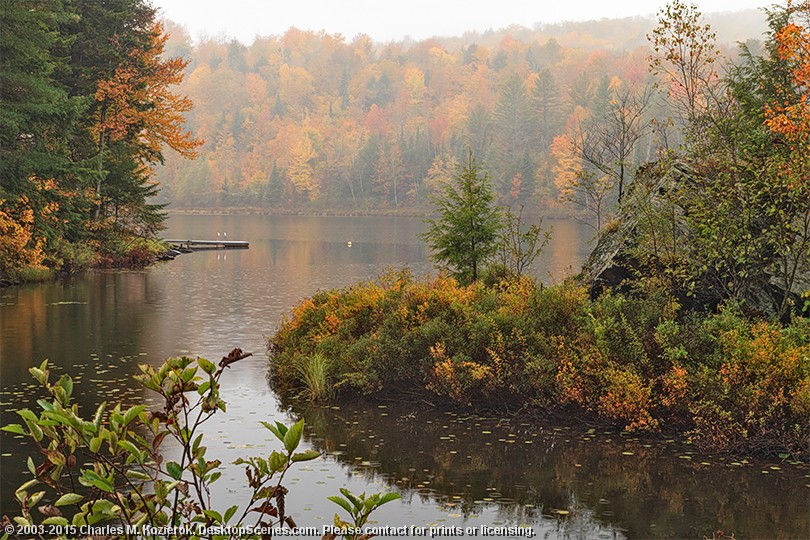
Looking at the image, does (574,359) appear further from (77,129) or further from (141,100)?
(141,100)

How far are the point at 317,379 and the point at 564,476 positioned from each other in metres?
5.55

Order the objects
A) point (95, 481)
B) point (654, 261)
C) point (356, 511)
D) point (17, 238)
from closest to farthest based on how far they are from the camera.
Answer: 1. point (95, 481)
2. point (356, 511)
3. point (654, 261)
4. point (17, 238)

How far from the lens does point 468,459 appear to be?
39.3 feet

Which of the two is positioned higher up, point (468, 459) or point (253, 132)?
point (253, 132)

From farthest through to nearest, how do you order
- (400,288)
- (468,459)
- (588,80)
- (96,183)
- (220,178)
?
(220,178) < (588,80) < (96,183) < (400,288) < (468,459)

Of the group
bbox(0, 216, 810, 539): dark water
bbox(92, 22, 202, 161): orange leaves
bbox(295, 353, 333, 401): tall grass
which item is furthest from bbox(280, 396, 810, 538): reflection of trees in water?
bbox(92, 22, 202, 161): orange leaves

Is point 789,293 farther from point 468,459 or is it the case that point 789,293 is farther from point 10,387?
point 10,387

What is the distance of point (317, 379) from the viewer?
1551cm

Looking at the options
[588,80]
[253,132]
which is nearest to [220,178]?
[253,132]

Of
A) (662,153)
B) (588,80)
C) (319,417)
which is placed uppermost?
(588,80)

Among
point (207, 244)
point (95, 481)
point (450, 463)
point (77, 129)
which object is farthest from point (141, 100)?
point (95, 481)

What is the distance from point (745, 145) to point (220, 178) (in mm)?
149903

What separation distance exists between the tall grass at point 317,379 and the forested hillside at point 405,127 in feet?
239

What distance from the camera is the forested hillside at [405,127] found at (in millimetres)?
117000
